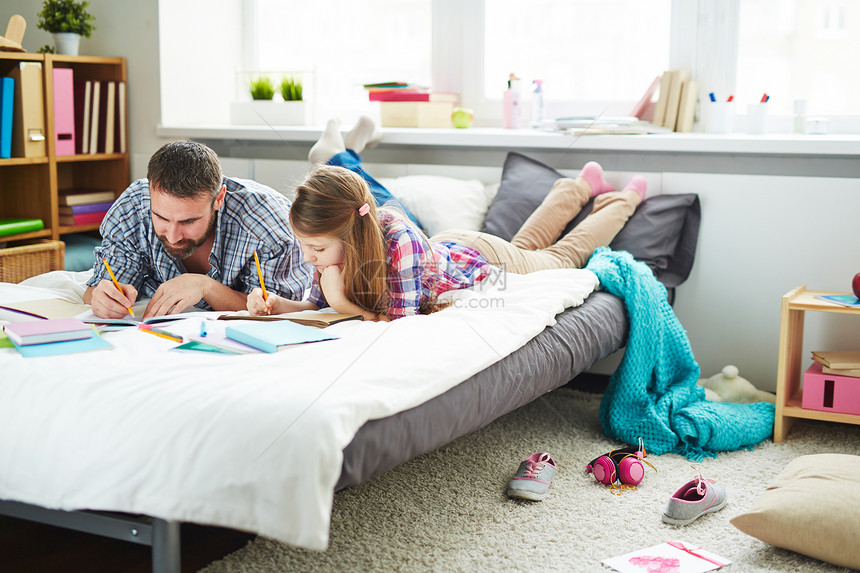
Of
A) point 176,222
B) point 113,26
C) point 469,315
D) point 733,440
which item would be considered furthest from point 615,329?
point 113,26

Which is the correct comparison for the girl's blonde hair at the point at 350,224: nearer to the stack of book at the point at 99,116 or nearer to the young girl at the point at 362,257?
the young girl at the point at 362,257

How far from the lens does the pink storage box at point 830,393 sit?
2.12 metres

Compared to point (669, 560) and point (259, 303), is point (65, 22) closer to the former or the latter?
point (259, 303)

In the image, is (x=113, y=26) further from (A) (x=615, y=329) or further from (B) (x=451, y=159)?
(A) (x=615, y=329)

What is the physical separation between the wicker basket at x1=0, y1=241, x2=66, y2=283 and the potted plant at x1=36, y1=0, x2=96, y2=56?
0.79 metres

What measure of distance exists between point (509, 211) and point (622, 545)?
1.30 m

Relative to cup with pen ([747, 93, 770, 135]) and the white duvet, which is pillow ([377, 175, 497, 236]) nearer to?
cup with pen ([747, 93, 770, 135])

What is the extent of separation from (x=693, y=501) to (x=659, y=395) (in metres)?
0.51

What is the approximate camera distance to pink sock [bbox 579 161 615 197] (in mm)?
2619

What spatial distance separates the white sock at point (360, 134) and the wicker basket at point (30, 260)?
3.43 feet

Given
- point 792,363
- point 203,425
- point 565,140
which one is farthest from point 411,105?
point 203,425

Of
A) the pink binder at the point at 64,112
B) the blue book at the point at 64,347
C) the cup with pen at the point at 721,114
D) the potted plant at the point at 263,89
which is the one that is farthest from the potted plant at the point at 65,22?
the cup with pen at the point at 721,114

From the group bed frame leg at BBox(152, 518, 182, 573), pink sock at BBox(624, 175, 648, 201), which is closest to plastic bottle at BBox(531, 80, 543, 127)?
pink sock at BBox(624, 175, 648, 201)

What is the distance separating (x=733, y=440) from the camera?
2123 millimetres
